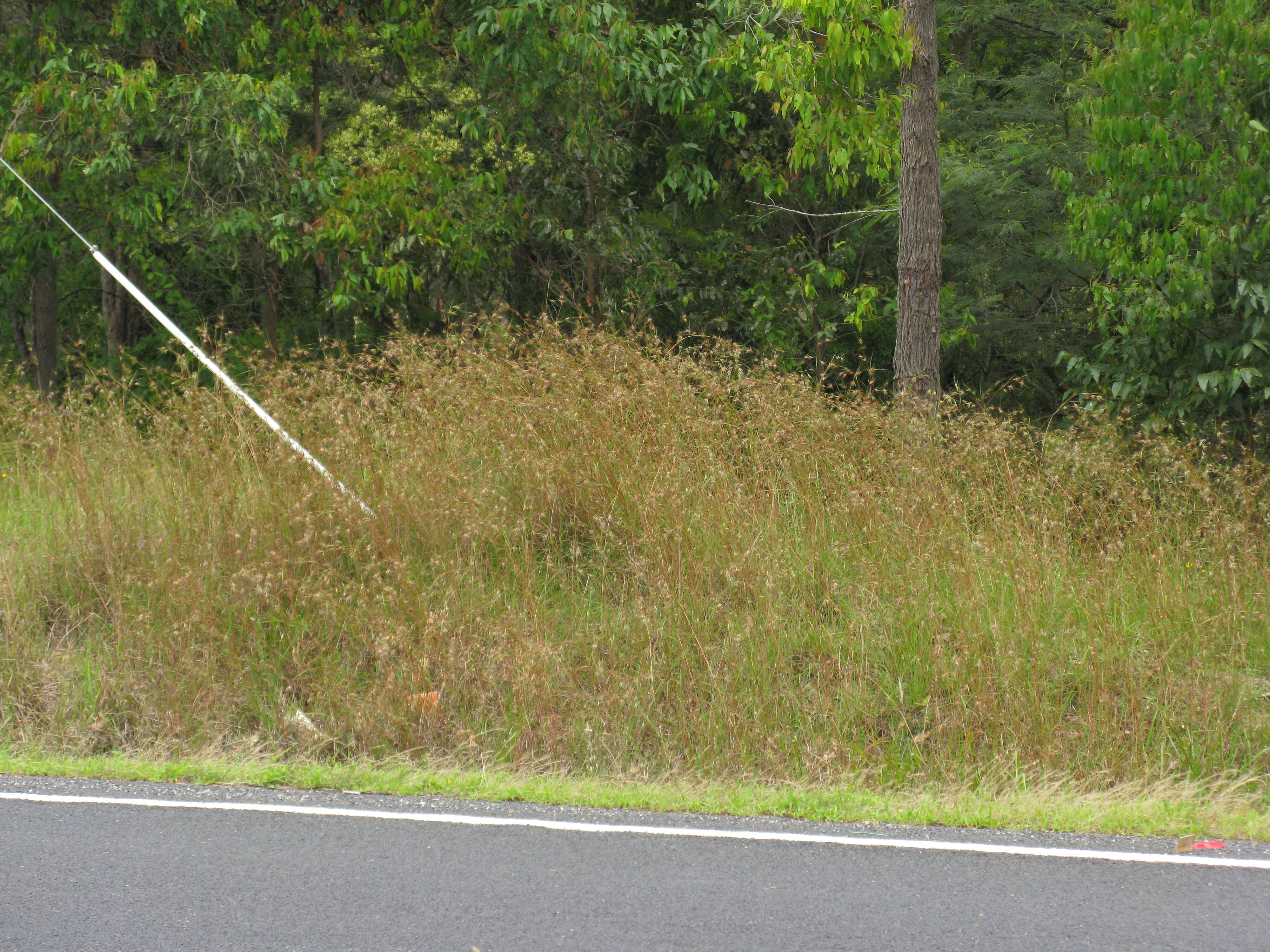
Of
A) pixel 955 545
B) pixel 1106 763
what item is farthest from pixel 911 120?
pixel 1106 763

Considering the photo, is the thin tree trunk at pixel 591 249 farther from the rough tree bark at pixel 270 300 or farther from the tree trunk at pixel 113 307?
the tree trunk at pixel 113 307

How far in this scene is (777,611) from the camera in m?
6.27

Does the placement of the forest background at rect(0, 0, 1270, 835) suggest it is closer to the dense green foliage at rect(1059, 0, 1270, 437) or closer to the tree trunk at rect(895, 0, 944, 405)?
the dense green foliage at rect(1059, 0, 1270, 437)

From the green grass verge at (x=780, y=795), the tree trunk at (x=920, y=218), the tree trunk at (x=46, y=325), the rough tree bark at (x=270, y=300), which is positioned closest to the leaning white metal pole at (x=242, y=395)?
the green grass verge at (x=780, y=795)

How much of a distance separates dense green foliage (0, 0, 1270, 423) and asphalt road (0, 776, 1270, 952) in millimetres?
5278

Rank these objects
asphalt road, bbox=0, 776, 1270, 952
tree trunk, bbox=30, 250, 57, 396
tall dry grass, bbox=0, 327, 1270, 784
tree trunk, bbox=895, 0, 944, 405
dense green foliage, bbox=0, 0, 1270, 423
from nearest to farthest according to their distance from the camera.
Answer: asphalt road, bbox=0, 776, 1270, 952 → tall dry grass, bbox=0, 327, 1270, 784 → dense green foliage, bbox=0, 0, 1270, 423 → tree trunk, bbox=895, 0, 944, 405 → tree trunk, bbox=30, 250, 57, 396

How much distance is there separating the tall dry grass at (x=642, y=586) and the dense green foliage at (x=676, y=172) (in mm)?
1679

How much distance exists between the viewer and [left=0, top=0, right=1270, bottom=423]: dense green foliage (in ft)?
28.2

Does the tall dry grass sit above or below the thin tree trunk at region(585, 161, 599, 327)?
below

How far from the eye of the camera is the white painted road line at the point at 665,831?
174 inches

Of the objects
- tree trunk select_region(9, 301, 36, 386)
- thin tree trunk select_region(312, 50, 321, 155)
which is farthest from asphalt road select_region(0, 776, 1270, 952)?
tree trunk select_region(9, 301, 36, 386)

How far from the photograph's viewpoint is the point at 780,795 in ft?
17.1

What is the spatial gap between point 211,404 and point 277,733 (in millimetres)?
3563

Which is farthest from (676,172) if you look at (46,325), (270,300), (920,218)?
(46,325)
